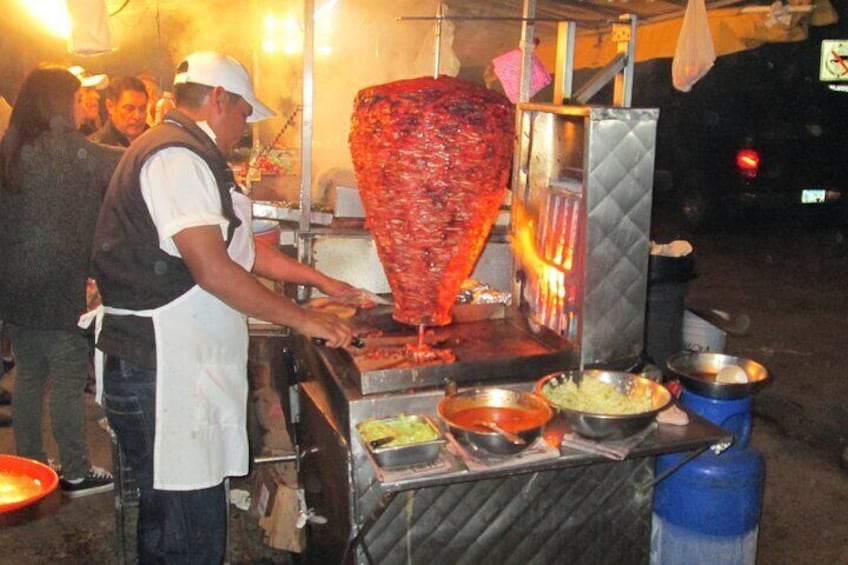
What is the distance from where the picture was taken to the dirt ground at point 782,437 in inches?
173

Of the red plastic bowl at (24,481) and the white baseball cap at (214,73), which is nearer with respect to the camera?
the red plastic bowl at (24,481)

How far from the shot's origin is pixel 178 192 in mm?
2734

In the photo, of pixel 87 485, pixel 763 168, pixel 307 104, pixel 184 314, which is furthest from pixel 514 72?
pixel 763 168

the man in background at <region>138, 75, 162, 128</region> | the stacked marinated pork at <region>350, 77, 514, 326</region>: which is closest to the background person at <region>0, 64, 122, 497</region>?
the stacked marinated pork at <region>350, 77, 514, 326</region>

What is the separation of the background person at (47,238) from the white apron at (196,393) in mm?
1834

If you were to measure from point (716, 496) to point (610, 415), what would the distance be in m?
1.12

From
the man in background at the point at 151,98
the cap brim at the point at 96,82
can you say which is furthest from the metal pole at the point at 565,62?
the man in background at the point at 151,98

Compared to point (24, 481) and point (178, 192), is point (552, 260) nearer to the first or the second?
point (178, 192)

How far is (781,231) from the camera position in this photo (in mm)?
16547

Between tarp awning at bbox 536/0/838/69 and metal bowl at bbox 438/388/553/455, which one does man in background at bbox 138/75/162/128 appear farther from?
metal bowl at bbox 438/388/553/455

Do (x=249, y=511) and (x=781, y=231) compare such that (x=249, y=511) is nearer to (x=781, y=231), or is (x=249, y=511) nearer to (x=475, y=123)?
(x=475, y=123)

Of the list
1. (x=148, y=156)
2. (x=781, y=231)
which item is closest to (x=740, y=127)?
(x=781, y=231)

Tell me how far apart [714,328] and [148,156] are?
4913 millimetres

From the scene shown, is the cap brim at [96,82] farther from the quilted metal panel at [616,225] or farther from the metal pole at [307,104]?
the quilted metal panel at [616,225]
